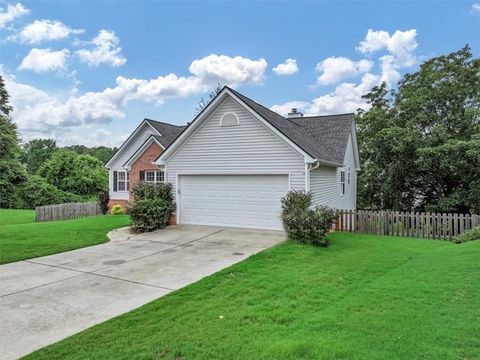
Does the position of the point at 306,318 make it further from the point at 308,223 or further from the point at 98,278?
the point at 308,223

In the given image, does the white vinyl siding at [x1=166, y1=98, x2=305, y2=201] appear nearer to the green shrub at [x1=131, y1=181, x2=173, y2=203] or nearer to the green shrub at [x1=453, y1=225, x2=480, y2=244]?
the green shrub at [x1=131, y1=181, x2=173, y2=203]

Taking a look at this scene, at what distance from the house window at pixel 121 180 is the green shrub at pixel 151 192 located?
10680 mm

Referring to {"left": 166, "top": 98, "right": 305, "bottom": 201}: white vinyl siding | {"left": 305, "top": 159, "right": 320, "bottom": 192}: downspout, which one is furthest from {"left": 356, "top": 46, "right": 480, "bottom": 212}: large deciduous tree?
{"left": 166, "top": 98, "right": 305, "bottom": 201}: white vinyl siding

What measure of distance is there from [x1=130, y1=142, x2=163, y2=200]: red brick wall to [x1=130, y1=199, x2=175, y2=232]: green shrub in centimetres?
769

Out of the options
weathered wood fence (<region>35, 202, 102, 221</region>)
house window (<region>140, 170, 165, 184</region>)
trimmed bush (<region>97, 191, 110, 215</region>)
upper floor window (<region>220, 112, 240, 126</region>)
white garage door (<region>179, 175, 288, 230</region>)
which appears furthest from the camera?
trimmed bush (<region>97, 191, 110, 215</region>)

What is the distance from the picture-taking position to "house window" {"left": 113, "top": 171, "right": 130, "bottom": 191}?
78.9 ft

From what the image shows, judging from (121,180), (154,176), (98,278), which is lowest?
(98,278)

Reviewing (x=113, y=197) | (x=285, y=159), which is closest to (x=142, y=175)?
(x=113, y=197)

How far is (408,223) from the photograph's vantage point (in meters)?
12.8

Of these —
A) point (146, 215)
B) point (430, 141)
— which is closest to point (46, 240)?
point (146, 215)

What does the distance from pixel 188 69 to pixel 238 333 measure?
2370 centimetres

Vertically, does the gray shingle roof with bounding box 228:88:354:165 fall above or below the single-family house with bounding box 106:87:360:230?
above

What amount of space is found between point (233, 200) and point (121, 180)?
14.0 meters

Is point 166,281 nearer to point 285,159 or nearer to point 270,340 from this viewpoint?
point 270,340
